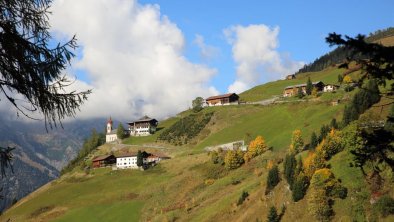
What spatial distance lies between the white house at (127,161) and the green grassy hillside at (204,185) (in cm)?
493

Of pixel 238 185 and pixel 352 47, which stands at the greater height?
pixel 352 47

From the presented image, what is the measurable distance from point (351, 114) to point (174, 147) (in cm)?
9037

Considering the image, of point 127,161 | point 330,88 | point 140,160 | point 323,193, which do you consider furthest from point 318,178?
point 330,88

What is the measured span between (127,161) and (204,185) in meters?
52.9

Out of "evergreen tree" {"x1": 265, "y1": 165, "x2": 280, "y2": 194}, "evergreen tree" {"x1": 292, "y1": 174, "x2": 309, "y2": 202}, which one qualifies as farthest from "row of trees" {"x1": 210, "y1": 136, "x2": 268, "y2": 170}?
"evergreen tree" {"x1": 292, "y1": 174, "x2": 309, "y2": 202}

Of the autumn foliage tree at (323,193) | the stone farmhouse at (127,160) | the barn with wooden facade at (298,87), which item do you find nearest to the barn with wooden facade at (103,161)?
the stone farmhouse at (127,160)

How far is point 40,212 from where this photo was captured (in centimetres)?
12275

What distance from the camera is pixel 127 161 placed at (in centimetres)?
15775

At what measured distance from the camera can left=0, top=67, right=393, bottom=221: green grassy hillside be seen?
7519cm

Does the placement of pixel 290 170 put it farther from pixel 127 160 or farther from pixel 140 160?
pixel 127 160

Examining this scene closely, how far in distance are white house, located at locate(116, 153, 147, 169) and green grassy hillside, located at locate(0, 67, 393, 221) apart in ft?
16.2

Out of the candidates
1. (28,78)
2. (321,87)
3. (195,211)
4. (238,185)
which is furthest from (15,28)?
(321,87)

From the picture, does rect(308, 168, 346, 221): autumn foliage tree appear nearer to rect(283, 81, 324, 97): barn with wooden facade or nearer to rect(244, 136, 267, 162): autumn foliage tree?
rect(244, 136, 267, 162): autumn foliage tree

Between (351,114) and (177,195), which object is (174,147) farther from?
(351,114)
